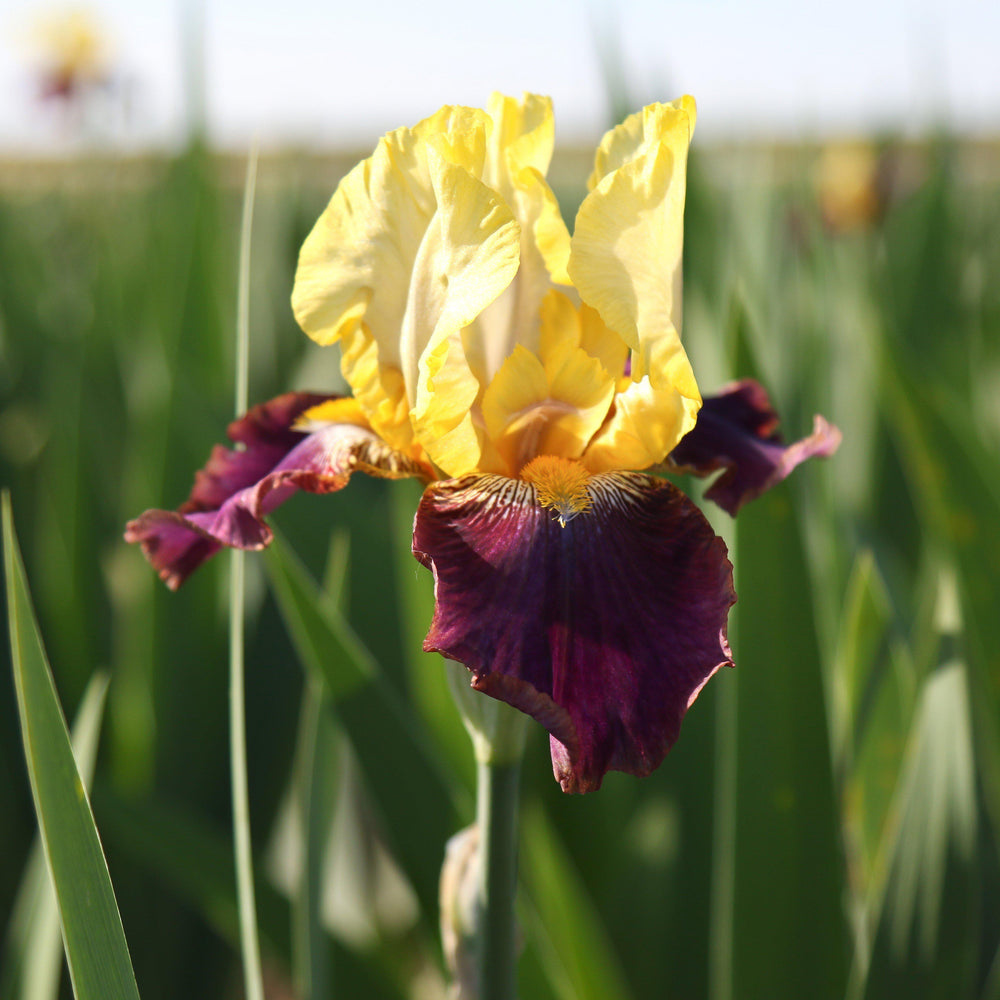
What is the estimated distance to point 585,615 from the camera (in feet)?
1.45

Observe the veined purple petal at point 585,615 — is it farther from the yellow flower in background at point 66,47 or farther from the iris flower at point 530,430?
the yellow flower in background at point 66,47

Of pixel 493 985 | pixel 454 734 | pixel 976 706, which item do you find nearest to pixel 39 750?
pixel 493 985

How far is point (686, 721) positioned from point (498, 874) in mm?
458

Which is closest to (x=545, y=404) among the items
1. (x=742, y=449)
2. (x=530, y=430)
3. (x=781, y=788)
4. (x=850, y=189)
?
(x=530, y=430)

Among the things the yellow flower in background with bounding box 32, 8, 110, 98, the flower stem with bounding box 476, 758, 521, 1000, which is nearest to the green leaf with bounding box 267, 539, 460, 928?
the flower stem with bounding box 476, 758, 521, 1000

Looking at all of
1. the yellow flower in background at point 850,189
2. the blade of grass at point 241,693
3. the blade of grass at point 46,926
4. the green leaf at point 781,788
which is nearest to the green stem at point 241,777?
the blade of grass at point 241,693

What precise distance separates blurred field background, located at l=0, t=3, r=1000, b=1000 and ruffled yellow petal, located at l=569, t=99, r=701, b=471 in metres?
0.24

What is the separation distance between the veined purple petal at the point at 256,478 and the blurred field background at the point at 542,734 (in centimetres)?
10

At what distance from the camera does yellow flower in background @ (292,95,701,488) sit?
49cm

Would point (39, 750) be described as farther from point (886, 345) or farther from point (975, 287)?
point (975, 287)

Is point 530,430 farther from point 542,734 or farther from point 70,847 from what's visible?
point 542,734

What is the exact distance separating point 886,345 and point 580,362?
50cm

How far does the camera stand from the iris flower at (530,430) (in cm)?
43

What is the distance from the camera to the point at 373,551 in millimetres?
1097
